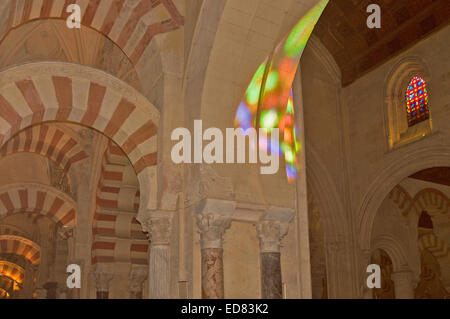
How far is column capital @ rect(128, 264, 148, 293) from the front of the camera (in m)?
9.14

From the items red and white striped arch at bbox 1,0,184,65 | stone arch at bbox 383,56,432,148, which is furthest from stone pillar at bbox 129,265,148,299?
stone arch at bbox 383,56,432,148

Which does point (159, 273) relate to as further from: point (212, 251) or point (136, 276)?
point (136, 276)

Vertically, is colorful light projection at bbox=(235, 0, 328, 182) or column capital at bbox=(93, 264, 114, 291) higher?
colorful light projection at bbox=(235, 0, 328, 182)

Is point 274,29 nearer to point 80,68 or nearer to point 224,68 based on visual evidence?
point 224,68

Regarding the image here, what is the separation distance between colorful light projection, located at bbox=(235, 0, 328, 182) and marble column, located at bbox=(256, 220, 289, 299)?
0.65m

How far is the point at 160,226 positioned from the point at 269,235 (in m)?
1.28

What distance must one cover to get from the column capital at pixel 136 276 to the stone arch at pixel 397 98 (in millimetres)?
6200

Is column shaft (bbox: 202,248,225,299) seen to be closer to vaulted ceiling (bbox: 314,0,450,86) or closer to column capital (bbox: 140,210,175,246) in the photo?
column capital (bbox: 140,210,175,246)

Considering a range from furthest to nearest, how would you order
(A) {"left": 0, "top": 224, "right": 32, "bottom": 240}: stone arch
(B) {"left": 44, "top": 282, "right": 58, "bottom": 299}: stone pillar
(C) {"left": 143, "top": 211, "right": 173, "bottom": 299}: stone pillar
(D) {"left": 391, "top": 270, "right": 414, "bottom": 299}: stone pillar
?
(A) {"left": 0, "top": 224, "right": 32, "bottom": 240}: stone arch < (D) {"left": 391, "top": 270, "right": 414, "bottom": 299}: stone pillar < (B) {"left": 44, "top": 282, "right": 58, "bottom": 299}: stone pillar < (C) {"left": 143, "top": 211, "right": 173, "bottom": 299}: stone pillar

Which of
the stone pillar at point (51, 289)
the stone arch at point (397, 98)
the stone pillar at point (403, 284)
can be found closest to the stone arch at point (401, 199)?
the stone pillar at point (403, 284)

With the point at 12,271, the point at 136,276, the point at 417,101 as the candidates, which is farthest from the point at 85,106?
the point at 12,271

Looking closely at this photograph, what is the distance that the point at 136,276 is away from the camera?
9.18 metres

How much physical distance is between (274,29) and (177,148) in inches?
69.5
